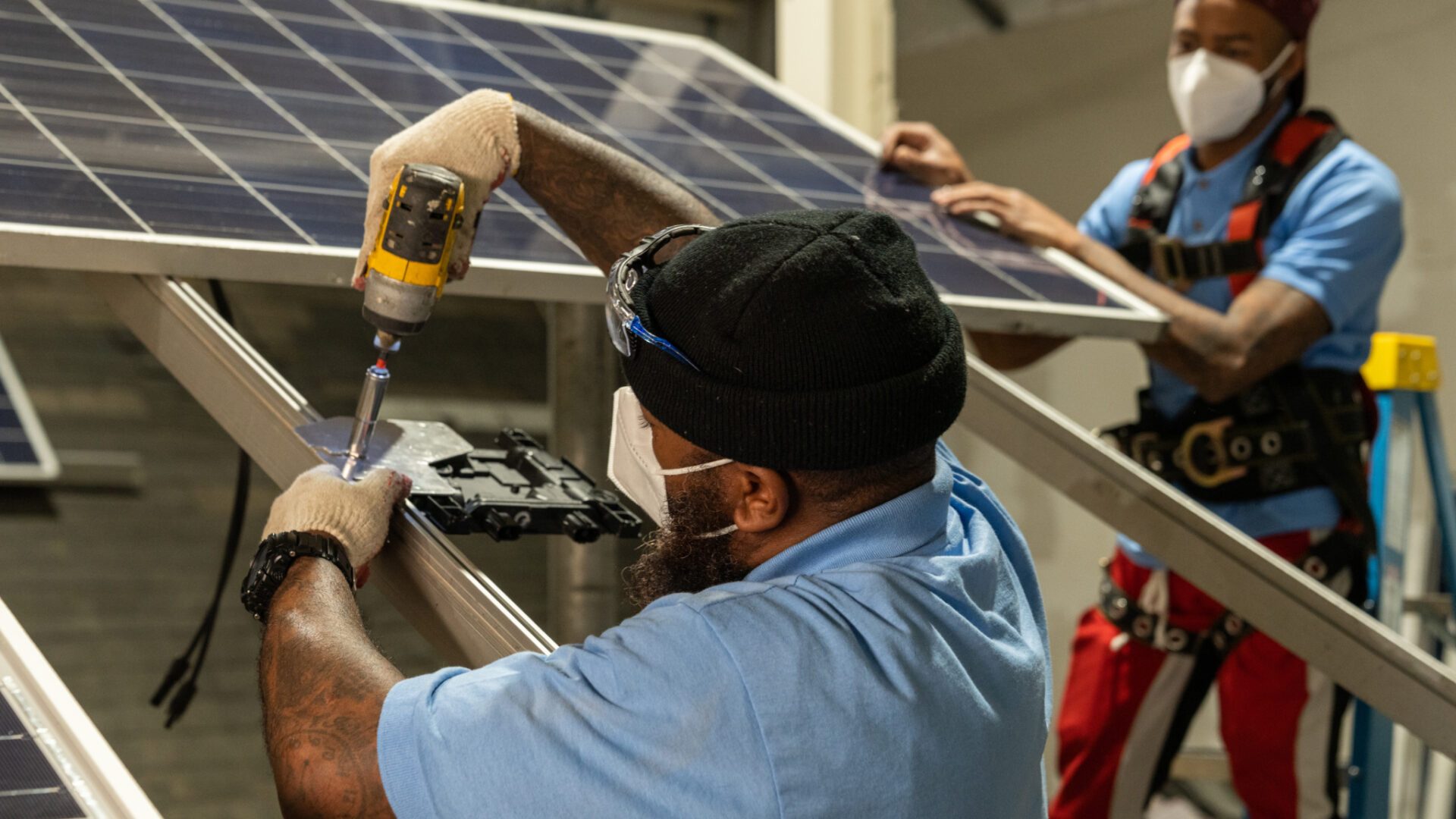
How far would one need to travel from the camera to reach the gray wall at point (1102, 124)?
196 inches

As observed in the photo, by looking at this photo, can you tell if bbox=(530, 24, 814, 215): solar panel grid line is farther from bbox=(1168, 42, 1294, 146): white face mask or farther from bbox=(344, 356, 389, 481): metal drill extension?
bbox=(344, 356, 389, 481): metal drill extension

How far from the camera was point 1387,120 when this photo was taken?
5.13 m

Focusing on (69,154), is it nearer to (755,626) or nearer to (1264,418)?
(755,626)

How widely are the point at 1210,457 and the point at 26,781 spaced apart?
2.27 meters

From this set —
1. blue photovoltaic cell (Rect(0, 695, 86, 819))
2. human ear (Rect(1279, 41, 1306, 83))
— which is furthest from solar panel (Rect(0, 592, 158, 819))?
human ear (Rect(1279, 41, 1306, 83))

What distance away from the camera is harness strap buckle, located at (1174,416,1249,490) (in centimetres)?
272

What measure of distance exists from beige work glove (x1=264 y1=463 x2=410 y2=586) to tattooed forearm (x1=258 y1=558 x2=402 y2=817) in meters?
0.09

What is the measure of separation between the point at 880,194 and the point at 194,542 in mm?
5153

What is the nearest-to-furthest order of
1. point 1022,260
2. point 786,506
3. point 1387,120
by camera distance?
point 786,506
point 1022,260
point 1387,120

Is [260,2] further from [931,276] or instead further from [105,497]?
[105,497]

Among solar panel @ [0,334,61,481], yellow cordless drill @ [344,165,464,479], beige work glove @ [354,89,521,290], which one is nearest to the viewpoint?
yellow cordless drill @ [344,165,464,479]

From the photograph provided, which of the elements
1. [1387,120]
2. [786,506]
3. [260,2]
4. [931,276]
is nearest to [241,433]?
[786,506]

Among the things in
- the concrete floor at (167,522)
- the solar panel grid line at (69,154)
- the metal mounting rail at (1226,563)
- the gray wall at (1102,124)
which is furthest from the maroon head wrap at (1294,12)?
the concrete floor at (167,522)

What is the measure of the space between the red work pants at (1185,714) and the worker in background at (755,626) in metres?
1.58
